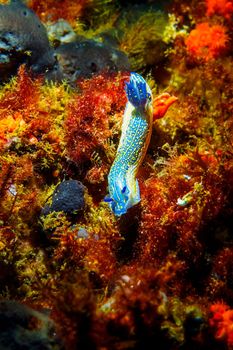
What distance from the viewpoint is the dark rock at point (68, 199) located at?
4.14 meters

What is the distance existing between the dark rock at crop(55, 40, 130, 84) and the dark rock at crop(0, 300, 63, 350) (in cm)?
375

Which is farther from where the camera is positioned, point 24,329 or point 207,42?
point 207,42

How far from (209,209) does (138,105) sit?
1.58 meters

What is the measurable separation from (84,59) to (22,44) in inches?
38.9

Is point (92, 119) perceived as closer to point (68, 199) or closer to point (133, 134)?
point (133, 134)

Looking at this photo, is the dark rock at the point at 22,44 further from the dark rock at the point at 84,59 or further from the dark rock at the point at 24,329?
the dark rock at the point at 24,329

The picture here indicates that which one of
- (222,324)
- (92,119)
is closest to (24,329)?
(222,324)

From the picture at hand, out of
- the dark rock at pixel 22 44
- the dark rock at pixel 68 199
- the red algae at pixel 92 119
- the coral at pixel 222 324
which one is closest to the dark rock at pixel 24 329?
the dark rock at pixel 68 199

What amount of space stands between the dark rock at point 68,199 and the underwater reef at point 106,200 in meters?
0.01

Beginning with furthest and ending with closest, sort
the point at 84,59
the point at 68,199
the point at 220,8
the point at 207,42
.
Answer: the point at 220,8 → the point at 207,42 → the point at 84,59 → the point at 68,199

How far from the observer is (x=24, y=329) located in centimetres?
301

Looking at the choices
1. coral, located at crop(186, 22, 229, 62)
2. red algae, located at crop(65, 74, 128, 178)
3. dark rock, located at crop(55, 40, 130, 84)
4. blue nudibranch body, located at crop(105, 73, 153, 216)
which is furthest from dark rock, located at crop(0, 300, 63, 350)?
coral, located at crop(186, 22, 229, 62)

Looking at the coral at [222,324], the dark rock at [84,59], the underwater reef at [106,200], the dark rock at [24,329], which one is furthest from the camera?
the dark rock at [84,59]

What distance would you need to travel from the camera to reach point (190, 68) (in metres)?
6.53
